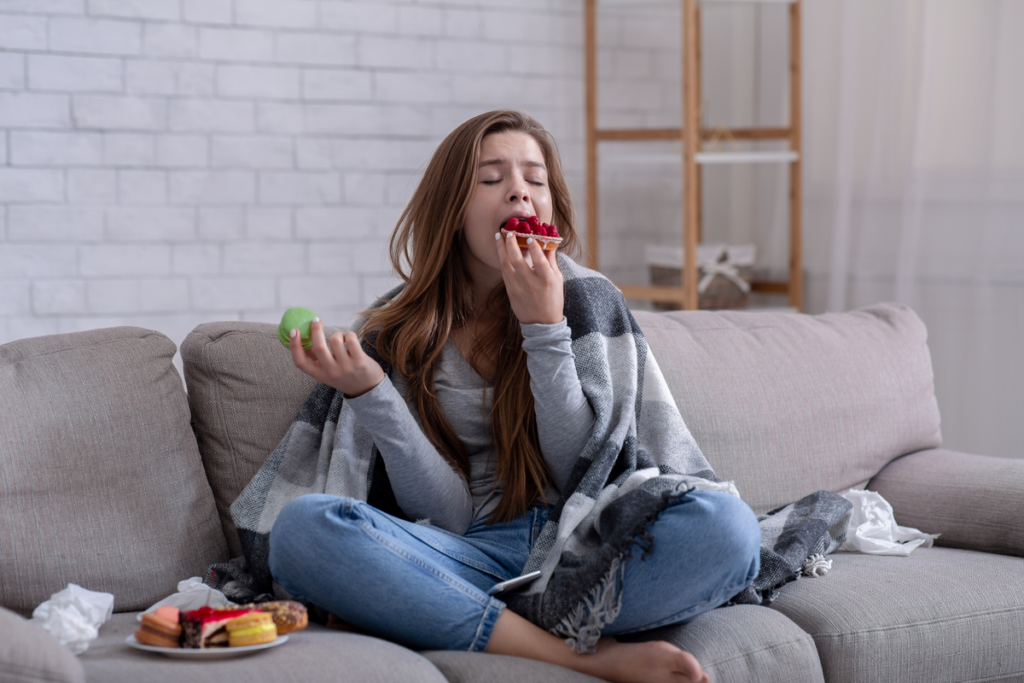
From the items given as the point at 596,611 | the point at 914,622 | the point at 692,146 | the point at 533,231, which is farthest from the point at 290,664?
the point at 692,146

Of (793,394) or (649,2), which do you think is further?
(649,2)

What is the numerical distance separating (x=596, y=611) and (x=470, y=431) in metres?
0.45

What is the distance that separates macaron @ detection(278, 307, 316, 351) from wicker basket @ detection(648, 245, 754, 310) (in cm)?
186

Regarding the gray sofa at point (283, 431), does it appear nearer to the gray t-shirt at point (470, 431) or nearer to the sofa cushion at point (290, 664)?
the sofa cushion at point (290, 664)

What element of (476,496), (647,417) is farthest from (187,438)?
(647,417)

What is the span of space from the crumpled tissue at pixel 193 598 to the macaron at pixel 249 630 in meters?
0.25

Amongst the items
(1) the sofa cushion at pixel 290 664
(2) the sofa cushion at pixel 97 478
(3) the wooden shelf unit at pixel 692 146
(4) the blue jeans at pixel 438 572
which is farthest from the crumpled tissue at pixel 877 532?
(3) the wooden shelf unit at pixel 692 146

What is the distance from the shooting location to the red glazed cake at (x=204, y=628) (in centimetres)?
132

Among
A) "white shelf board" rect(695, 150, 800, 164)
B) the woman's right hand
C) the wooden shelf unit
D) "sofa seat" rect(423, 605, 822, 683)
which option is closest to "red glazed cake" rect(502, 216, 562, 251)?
the woman's right hand

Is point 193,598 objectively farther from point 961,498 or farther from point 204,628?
point 961,498

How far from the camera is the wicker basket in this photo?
3205mm

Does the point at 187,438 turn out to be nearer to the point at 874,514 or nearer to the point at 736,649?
the point at 736,649

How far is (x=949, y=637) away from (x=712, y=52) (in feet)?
8.18

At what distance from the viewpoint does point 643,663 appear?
1359 mm
